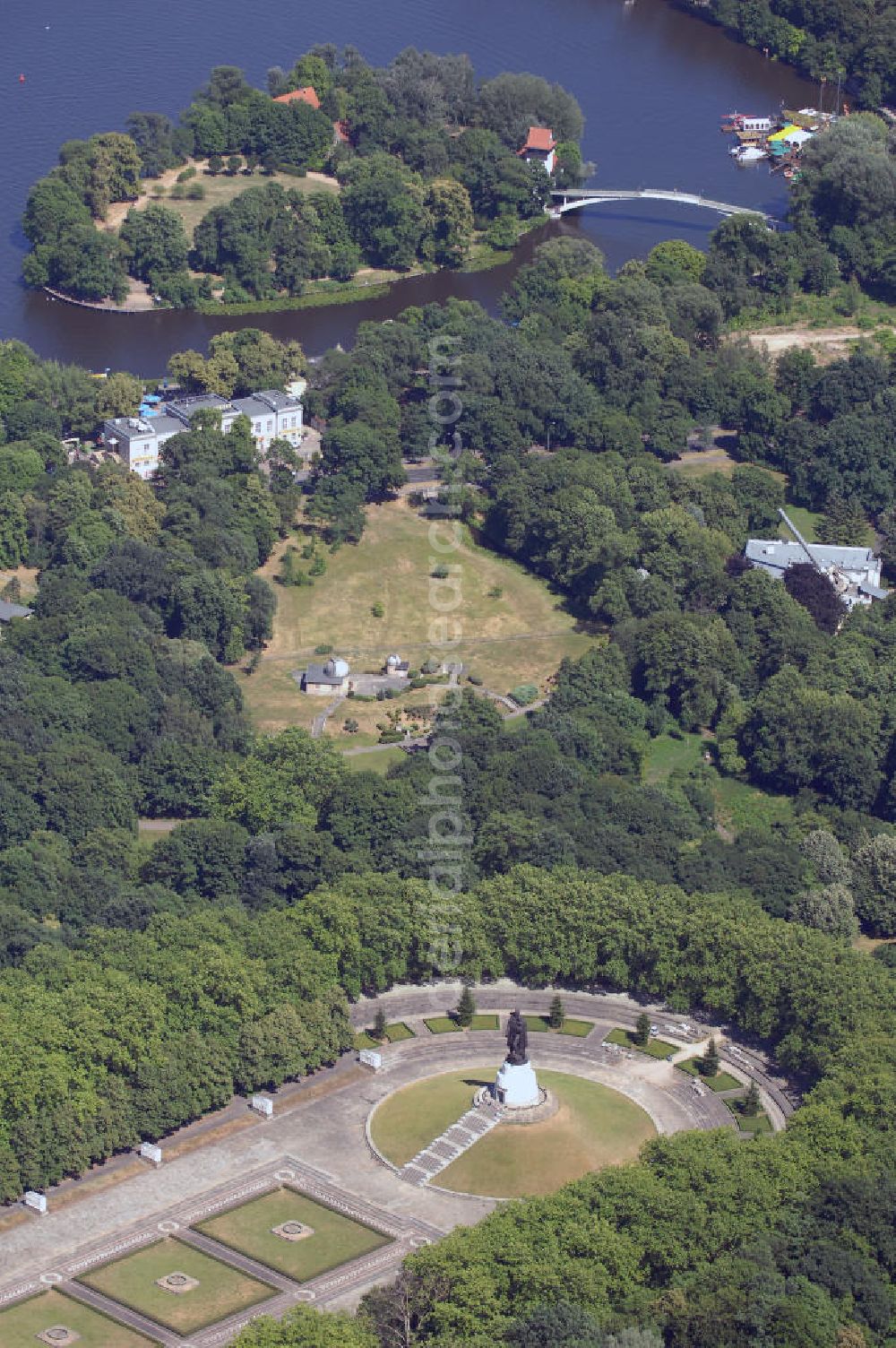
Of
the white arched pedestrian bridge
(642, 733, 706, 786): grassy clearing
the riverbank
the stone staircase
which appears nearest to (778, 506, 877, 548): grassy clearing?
(642, 733, 706, 786): grassy clearing

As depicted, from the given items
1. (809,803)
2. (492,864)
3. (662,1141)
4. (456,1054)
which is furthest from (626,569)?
(662,1141)

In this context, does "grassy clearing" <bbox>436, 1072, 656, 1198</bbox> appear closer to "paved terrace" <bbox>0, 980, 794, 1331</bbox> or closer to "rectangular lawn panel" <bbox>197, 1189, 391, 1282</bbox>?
"paved terrace" <bbox>0, 980, 794, 1331</bbox>

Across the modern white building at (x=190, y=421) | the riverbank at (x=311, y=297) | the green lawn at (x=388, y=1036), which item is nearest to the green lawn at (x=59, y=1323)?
the green lawn at (x=388, y=1036)

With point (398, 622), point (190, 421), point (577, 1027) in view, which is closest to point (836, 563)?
point (398, 622)

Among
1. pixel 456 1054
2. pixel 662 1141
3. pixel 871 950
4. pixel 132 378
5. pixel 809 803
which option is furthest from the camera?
pixel 132 378

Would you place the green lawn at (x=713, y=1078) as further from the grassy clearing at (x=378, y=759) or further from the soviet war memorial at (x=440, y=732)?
the grassy clearing at (x=378, y=759)

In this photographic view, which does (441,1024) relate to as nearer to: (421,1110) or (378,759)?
(421,1110)

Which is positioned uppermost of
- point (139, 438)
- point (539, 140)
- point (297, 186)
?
point (539, 140)

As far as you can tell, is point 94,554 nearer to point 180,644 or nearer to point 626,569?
point 180,644
